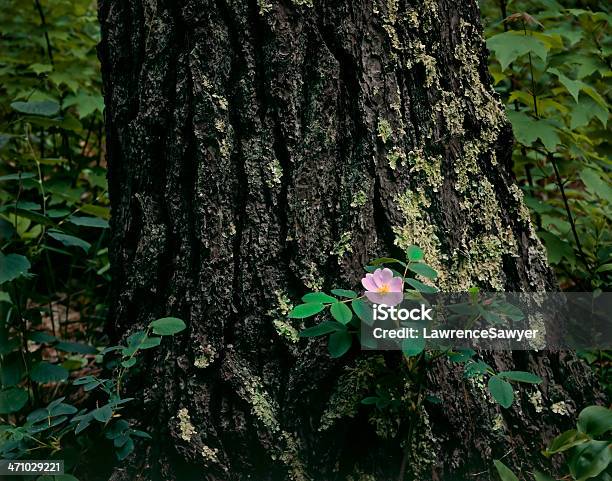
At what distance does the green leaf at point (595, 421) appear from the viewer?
1.38 metres

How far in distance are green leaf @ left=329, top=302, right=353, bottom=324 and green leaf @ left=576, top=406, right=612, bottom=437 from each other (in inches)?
22.8

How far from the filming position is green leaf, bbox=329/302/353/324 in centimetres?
131

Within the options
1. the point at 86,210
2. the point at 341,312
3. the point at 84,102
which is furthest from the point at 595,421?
the point at 84,102

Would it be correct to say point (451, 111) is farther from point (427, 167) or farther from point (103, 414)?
point (103, 414)

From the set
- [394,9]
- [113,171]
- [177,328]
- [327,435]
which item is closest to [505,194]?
[394,9]

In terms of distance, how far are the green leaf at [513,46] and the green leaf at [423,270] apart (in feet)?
2.79

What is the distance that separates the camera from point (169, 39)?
152 centimetres

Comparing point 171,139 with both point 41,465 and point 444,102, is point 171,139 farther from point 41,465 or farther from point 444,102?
point 41,465

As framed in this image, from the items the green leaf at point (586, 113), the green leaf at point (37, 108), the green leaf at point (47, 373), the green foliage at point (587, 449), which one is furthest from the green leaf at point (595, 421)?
the green leaf at point (37, 108)

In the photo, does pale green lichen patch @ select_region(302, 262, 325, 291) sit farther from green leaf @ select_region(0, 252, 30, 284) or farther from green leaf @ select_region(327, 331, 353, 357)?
green leaf @ select_region(0, 252, 30, 284)

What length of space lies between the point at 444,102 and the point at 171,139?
0.67 meters

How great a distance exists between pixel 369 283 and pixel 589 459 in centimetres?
59

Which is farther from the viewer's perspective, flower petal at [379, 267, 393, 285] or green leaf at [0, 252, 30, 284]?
green leaf at [0, 252, 30, 284]

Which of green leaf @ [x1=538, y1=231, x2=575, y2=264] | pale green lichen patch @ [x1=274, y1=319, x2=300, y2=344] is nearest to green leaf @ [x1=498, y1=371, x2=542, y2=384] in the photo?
pale green lichen patch @ [x1=274, y1=319, x2=300, y2=344]
